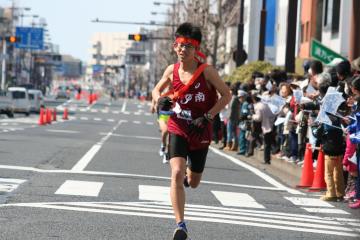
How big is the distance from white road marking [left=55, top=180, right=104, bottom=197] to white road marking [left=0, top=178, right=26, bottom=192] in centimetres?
58

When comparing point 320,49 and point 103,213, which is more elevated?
point 320,49

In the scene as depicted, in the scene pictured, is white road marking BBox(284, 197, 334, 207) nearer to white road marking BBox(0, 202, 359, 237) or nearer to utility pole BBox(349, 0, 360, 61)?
white road marking BBox(0, 202, 359, 237)

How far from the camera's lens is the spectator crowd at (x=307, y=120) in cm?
1555

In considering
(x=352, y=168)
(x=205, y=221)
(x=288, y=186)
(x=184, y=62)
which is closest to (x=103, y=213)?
(x=205, y=221)

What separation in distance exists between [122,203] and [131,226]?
238 centimetres

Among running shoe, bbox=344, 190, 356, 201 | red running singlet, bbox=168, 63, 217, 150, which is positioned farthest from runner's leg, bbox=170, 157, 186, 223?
running shoe, bbox=344, 190, 356, 201

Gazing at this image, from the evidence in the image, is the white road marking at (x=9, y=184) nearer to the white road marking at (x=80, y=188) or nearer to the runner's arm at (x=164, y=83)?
the white road marking at (x=80, y=188)

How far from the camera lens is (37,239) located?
9.48 meters

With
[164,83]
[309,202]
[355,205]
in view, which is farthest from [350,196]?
[164,83]

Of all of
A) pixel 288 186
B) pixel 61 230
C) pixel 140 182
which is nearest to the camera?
pixel 61 230

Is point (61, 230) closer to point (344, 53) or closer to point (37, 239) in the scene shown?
point (37, 239)

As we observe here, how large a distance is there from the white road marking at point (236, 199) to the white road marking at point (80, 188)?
1594mm

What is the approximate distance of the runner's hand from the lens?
1012 centimetres

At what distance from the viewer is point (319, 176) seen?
1788 cm
